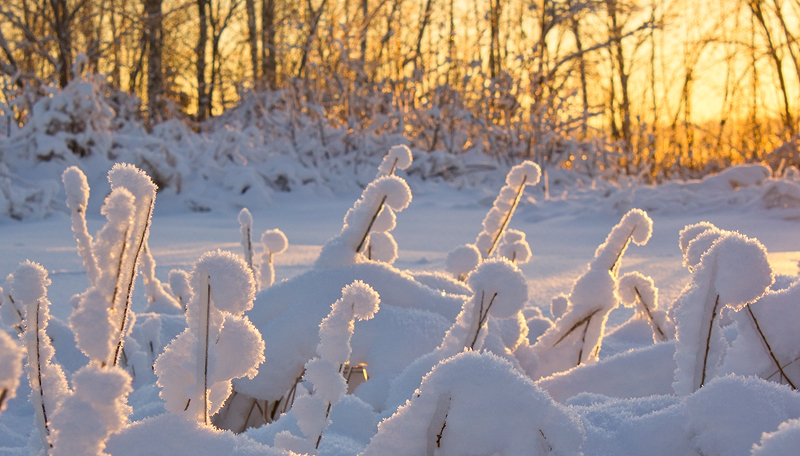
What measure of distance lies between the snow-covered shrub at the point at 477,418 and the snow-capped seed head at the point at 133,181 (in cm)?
28

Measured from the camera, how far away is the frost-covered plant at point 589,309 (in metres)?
1.09

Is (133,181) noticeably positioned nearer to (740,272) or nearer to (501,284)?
(501,284)

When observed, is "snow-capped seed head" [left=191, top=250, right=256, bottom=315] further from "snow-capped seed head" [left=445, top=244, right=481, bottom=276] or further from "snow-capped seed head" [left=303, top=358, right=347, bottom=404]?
"snow-capped seed head" [left=445, top=244, right=481, bottom=276]

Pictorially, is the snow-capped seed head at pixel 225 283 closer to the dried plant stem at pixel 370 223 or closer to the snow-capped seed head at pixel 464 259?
the dried plant stem at pixel 370 223

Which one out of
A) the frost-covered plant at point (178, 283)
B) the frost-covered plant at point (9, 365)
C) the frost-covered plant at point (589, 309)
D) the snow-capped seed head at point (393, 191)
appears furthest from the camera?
the frost-covered plant at point (178, 283)

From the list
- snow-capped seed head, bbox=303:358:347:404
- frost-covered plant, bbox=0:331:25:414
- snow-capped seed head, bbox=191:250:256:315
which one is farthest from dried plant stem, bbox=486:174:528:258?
frost-covered plant, bbox=0:331:25:414

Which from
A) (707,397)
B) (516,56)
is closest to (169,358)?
(707,397)

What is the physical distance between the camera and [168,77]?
12641 millimetres

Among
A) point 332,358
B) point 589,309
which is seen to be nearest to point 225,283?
point 332,358

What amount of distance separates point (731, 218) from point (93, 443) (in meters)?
4.31

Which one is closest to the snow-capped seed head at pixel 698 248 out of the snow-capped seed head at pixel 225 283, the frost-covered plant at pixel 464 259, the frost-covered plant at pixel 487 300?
the frost-covered plant at pixel 487 300

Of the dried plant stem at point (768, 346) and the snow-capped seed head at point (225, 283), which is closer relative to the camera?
the snow-capped seed head at point (225, 283)

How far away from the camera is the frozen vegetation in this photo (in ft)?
1.60

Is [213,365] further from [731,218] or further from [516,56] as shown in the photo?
[516,56]
